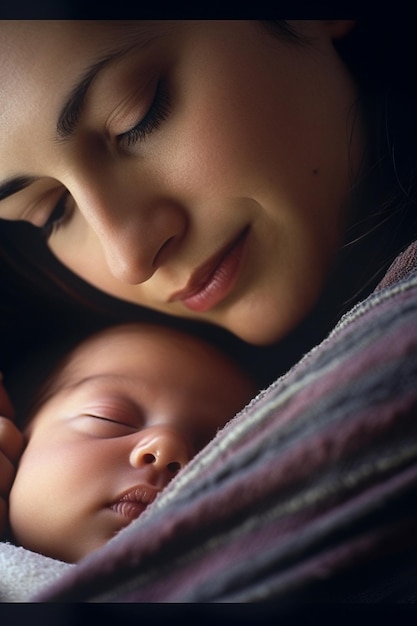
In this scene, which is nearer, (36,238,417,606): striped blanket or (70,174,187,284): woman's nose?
(36,238,417,606): striped blanket

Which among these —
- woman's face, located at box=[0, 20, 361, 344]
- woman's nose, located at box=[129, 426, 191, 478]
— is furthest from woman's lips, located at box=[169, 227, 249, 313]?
woman's nose, located at box=[129, 426, 191, 478]

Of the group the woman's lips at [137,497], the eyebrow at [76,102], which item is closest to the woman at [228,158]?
the eyebrow at [76,102]

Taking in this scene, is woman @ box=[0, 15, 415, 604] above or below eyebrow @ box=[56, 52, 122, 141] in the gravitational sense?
below

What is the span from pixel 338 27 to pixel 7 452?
1.25ft

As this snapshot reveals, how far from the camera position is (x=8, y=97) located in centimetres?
48

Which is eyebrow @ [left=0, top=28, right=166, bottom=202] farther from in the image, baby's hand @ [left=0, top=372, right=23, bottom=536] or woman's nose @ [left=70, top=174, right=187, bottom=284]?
baby's hand @ [left=0, top=372, right=23, bottom=536]

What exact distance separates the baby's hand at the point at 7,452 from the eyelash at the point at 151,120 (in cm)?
22

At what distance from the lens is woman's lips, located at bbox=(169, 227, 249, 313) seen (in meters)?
0.53

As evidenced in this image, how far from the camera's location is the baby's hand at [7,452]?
50 cm

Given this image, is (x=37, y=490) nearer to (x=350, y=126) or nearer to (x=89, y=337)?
(x=89, y=337)

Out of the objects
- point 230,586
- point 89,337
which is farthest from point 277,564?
point 89,337

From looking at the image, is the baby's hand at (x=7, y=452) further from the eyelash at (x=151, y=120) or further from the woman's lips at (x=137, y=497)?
the eyelash at (x=151, y=120)

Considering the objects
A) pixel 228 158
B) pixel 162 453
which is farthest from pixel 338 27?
pixel 162 453

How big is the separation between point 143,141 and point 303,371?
22 centimetres
